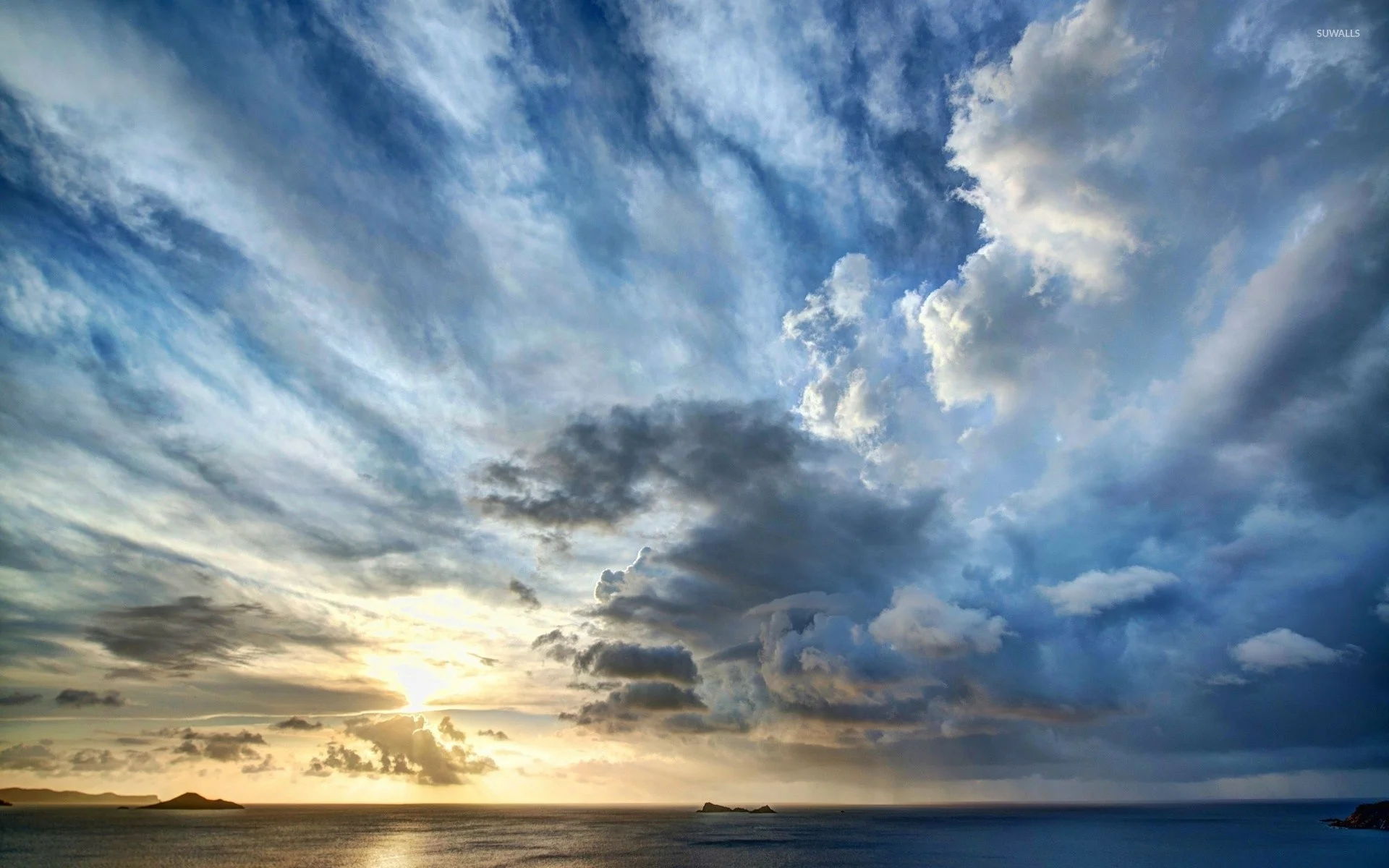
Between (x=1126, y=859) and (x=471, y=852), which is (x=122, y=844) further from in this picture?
(x=1126, y=859)

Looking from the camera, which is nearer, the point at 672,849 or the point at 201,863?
the point at 201,863

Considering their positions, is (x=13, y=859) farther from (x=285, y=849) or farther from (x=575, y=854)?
(x=575, y=854)

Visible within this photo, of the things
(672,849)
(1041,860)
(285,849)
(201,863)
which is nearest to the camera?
(201,863)

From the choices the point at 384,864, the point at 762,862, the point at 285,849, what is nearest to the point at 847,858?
the point at 762,862

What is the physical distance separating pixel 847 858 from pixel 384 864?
11316cm

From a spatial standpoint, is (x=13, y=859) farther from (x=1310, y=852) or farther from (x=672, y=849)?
(x=1310, y=852)

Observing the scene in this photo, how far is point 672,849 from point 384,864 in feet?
255

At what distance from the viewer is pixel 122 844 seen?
655ft

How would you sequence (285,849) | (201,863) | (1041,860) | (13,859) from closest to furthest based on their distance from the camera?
1. (201,863)
2. (13,859)
3. (1041,860)
4. (285,849)

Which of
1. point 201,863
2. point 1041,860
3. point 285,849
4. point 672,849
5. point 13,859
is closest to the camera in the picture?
point 201,863

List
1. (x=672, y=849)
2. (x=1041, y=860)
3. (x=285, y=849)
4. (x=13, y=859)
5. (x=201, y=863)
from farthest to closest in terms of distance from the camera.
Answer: (x=672, y=849) → (x=285, y=849) → (x=1041, y=860) → (x=13, y=859) → (x=201, y=863)

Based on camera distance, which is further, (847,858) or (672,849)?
(672,849)

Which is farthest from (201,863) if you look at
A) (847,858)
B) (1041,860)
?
(1041,860)

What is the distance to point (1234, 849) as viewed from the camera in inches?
7653
